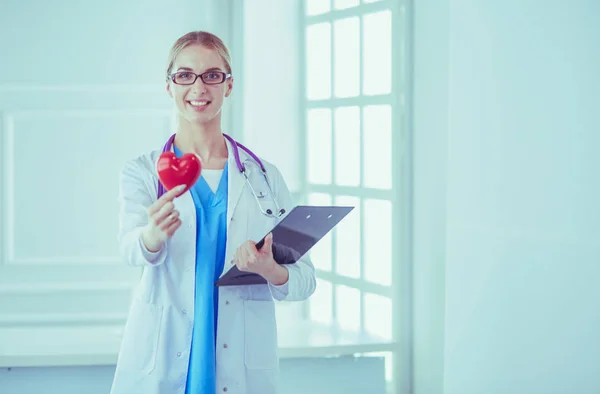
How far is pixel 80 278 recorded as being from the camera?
10.7 feet

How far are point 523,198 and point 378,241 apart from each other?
909 millimetres

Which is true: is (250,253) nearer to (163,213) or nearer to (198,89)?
(163,213)

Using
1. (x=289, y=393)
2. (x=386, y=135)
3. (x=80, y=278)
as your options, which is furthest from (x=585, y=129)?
(x=80, y=278)

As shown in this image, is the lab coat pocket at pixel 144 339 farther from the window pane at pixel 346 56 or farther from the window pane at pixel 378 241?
the window pane at pixel 346 56

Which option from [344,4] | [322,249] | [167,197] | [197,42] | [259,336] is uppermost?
[344,4]

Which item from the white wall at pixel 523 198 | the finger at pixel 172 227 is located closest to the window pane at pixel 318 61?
the white wall at pixel 523 198

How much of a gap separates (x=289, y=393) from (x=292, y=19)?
1.54 metres

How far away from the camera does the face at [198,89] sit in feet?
6.03

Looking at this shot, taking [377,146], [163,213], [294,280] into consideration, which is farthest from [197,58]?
[377,146]

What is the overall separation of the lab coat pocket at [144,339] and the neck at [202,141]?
36 cm

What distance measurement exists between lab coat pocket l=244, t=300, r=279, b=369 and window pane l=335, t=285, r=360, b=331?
137 cm

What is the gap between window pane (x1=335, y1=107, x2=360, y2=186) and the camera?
326cm

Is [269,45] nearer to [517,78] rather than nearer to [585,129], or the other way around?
[517,78]

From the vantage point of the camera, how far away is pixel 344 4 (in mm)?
3264
